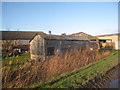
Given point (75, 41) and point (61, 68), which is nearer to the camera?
point (61, 68)

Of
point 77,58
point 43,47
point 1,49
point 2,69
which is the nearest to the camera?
point 1,49

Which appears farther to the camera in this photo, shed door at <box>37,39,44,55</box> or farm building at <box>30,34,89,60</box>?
shed door at <box>37,39,44,55</box>

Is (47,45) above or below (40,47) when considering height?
above

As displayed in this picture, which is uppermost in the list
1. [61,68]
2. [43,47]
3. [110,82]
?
[43,47]

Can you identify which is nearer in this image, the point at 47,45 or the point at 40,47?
the point at 47,45

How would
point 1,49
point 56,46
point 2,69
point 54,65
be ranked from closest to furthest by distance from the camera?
point 1,49, point 2,69, point 54,65, point 56,46

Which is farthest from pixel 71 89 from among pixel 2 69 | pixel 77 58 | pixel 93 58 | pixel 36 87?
pixel 93 58

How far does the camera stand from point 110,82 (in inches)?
193

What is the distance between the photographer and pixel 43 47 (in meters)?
11.3

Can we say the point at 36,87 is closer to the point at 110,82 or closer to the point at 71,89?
the point at 71,89

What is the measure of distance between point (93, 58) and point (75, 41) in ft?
17.3

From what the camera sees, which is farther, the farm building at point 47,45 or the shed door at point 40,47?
the shed door at point 40,47

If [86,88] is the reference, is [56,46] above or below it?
above

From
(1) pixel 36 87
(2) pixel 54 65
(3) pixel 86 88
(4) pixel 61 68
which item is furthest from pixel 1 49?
(3) pixel 86 88
